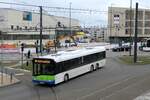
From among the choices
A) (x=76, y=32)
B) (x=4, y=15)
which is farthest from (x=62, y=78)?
(x=76, y=32)

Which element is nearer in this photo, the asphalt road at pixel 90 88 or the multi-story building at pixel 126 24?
the asphalt road at pixel 90 88

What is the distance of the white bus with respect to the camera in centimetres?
3350

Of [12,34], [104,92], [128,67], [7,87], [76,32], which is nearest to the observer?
[104,92]

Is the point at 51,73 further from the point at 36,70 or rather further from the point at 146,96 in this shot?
the point at 146,96

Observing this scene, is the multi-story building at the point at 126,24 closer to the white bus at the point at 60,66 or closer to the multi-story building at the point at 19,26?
the multi-story building at the point at 19,26

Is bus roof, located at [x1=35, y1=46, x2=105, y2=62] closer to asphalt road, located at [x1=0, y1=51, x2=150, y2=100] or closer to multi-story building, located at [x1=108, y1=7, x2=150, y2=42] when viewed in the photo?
asphalt road, located at [x1=0, y1=51, x2=150, y2=100]

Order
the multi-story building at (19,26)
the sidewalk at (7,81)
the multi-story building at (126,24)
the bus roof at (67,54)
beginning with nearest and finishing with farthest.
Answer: the sidewalk at (7,81) → the bus roof at (67,54) → the multi-story building at (19,26) → the multi-story building at (126,24)

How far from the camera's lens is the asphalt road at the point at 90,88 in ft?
90.0

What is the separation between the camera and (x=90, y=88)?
3159 centimetres

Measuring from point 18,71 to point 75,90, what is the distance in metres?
16.2

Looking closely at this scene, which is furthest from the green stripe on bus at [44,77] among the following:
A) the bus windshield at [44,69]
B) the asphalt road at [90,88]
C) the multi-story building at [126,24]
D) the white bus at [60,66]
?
the multi-story building at [126,24]

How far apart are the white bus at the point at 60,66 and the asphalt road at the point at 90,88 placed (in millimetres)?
546

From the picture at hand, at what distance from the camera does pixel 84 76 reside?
1561 inches

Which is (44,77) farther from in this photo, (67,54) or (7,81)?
(67,54)
